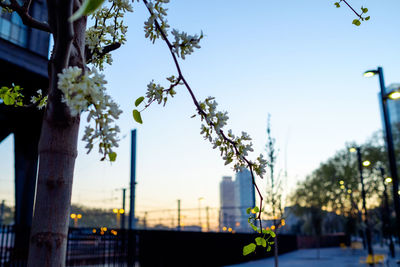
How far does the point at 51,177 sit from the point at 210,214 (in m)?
25.9

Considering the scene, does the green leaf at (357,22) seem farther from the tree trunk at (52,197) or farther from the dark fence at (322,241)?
the dark fence at (322,241)

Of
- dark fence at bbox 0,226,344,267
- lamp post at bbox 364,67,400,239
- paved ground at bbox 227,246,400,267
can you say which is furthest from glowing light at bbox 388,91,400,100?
dark fence at bbox 0,226,344,267

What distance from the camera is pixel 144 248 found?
11812mm

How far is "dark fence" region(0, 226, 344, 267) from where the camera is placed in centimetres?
1024

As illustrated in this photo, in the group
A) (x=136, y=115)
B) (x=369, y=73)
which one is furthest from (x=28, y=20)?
(x=369, y=73)

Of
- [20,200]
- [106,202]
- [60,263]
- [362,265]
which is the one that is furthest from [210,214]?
→ [60,263]

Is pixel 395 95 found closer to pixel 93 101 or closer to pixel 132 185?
pixel 93 101

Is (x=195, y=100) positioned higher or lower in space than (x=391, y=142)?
lower

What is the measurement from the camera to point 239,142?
2.13 meters

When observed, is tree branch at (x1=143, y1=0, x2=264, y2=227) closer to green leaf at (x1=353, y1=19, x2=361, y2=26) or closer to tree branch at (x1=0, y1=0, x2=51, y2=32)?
tree branch at (x1=0, y1=0, x2=51, y2=32)

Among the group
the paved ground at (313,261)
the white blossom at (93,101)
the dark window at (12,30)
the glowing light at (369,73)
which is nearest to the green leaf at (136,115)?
the white blossom at (93,101)

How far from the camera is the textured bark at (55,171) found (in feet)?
5.00

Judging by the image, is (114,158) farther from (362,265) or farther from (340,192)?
(340,192)

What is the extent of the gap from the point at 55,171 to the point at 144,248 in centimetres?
1092
